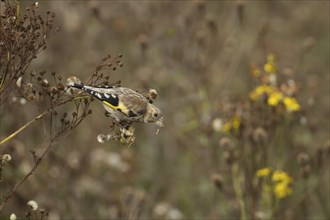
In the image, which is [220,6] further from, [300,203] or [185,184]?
[300,203]

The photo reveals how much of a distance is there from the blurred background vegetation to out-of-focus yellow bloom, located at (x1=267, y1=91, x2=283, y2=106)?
0.4 inches

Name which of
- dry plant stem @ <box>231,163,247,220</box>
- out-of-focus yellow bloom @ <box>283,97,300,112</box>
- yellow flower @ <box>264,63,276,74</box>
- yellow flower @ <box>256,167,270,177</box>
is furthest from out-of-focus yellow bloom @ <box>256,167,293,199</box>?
yellow flower @ <box>264,63,276,74</box>

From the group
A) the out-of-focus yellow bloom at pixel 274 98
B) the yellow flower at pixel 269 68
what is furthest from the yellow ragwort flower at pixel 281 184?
the yellow flower at pixel 269 68

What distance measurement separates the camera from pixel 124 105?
127 inches

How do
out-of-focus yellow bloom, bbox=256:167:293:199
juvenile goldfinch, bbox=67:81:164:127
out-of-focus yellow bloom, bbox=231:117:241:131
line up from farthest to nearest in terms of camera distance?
out-of-focus yellow bloom, bbox=231:117:241:131 → out-of-focus yellow bloom, bbox=256:167:293:199 → juvenile goldfinch, bbox=67:81:164:127

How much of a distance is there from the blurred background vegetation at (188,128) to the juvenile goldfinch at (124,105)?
1240mm

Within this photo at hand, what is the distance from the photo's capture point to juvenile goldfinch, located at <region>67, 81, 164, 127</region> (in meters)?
3.17

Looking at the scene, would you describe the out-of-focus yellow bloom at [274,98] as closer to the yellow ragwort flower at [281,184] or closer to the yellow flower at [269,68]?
the yellow flower at [269,68]

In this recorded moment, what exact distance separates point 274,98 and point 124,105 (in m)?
1.88

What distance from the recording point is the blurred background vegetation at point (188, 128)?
199 inches

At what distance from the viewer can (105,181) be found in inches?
282

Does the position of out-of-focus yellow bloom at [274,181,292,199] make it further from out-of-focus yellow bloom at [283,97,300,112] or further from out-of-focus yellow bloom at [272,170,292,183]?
out-of-focus yellow bloom at [283,97,300,112]

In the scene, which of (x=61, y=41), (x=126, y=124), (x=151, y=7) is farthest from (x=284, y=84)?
(x=61, y=41)

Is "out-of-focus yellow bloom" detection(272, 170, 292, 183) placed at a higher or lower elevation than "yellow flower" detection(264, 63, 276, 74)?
lower
